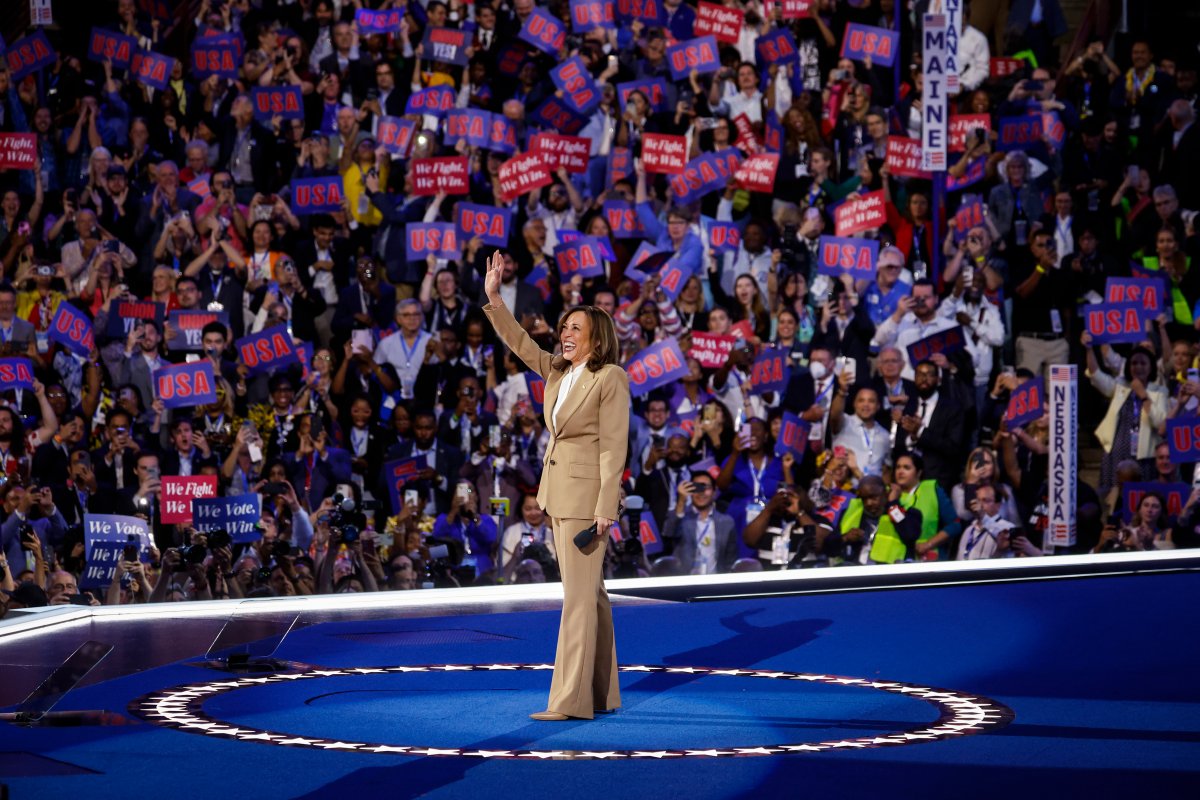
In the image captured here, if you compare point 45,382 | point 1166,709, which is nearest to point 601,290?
point 45,382

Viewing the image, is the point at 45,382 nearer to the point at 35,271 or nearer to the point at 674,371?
the point at 35,271

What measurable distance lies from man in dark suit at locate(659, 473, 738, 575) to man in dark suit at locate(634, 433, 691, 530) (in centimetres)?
11

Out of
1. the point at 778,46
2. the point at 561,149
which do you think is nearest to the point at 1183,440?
the point at 778,46

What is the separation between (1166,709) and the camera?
21.0 ft

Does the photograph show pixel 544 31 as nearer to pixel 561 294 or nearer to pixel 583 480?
pixel 561 294

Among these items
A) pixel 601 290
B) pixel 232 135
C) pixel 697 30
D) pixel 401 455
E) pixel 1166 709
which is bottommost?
pixel 1166 709

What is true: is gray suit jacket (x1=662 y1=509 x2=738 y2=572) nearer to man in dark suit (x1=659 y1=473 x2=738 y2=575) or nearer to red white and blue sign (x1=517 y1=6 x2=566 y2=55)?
man in dark suit (x1=659 y1=473 x2=738 y2=575)

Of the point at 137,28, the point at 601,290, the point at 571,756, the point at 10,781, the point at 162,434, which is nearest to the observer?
the point at 10,781

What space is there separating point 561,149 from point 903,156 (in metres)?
2.31

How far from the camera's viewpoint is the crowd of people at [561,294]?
400 inches

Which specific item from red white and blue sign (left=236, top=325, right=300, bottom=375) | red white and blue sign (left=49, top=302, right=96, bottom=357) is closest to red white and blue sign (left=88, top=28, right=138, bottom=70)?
red white and blue sign (left=49, top=302, right=96, bottom=357)

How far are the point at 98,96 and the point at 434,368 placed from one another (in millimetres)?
3082

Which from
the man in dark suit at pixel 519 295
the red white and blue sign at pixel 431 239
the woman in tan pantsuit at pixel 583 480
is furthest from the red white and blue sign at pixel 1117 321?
the woman in tan pantsuit at pixel 583 480

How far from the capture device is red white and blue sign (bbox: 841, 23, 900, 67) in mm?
12375
